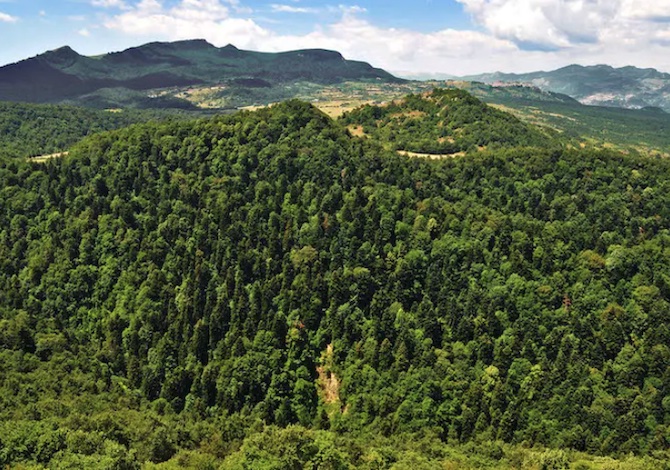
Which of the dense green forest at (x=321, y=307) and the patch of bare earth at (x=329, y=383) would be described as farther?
the patch of bare earth at (x=329, y=383)

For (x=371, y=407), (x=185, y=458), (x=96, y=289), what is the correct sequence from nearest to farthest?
(x=185, y=458), (x=371, y=407), (x=96, y=289)

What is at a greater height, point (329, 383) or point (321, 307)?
point (321, 307)

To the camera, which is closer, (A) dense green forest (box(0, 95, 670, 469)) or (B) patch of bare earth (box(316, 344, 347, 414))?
(A) dense green forest (box(0, 95, 670, 469))

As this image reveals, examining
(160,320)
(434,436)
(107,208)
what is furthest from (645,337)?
(107,208)

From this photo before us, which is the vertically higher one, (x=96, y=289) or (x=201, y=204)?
(x=201, y=204)

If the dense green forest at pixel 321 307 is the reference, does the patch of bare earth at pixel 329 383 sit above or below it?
below

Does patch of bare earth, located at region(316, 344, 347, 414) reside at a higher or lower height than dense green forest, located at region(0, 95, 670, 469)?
lower

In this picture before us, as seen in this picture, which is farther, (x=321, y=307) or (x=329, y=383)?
(x=321, y=307)

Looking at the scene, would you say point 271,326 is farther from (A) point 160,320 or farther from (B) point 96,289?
(B) point 96,289
